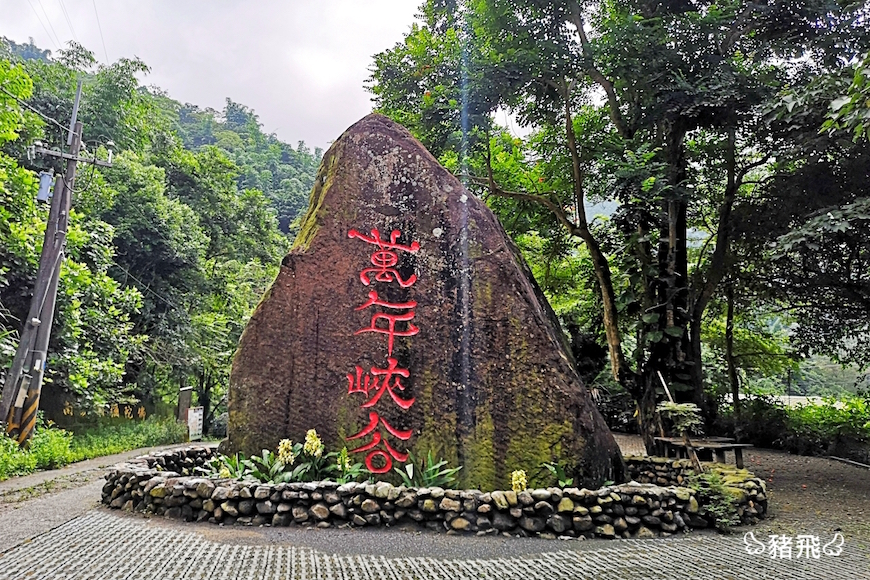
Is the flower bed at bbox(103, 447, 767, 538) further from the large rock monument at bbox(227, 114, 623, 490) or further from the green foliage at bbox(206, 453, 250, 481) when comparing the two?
the large rock monument at bbox(227, 114, 623, 490)

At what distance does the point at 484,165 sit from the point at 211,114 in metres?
39.6

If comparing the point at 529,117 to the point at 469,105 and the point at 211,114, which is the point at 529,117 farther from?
the point at 211,114

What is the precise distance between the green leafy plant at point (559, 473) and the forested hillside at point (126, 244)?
30.6 feet

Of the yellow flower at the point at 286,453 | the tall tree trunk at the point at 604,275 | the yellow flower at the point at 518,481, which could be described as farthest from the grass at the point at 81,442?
the tall tree trunk at the point at 604,275

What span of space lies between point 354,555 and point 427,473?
1525mm

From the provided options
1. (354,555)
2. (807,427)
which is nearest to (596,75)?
(354,555)

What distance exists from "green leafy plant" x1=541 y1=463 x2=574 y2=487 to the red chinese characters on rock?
140 cm

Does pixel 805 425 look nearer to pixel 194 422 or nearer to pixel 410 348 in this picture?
pixel 410 348

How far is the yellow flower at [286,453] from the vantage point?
18.5ft

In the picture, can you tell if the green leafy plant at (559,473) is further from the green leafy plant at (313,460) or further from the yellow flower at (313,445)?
the yellow flower at (313,445)

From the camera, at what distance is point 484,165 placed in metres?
10.7

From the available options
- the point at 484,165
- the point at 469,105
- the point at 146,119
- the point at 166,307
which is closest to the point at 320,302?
the point at 469,105

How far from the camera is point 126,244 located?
15.1 m

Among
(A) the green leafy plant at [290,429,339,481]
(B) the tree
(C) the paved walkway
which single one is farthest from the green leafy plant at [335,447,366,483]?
(B) the tree
